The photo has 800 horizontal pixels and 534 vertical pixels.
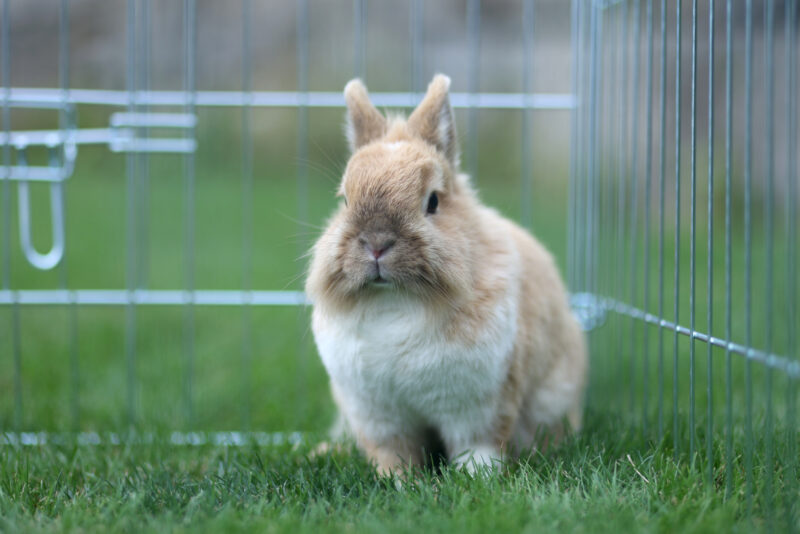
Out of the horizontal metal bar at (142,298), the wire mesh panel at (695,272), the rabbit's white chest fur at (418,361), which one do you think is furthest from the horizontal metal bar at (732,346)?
the horizontal metal bar at (142,298)

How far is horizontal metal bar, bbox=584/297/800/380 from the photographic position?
1747 millimetres

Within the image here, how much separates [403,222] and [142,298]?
1.78 meters

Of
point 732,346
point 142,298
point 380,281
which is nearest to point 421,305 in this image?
point 380,281

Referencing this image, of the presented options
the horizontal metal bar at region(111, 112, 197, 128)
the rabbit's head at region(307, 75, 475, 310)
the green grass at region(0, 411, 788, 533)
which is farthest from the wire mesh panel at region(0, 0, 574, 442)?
the green grass at region(0, 411, 788, 533)

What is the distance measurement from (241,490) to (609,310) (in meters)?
1.80

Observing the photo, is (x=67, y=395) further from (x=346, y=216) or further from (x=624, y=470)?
(x=624, y=470)

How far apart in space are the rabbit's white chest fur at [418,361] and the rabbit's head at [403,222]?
8 centimetres

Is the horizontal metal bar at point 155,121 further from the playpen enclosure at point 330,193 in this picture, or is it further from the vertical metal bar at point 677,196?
the vertical metal bar at point 677,196

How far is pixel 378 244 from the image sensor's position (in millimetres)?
2229

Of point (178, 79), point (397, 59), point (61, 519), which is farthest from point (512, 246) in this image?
point (178, 79)

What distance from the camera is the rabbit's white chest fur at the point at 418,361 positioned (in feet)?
7.73

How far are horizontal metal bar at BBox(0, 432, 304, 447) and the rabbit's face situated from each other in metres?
0.89

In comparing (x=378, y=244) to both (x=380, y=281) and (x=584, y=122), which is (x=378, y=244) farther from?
(x=584, y=122)

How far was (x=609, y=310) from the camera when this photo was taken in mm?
3436
